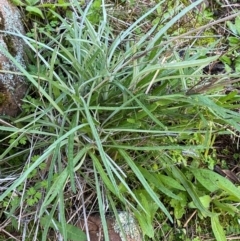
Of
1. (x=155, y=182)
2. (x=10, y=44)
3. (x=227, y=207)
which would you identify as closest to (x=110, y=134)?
(x=155, y=182)

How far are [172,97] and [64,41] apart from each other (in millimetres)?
502

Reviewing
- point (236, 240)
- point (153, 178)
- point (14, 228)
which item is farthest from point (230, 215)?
point (14, 228)

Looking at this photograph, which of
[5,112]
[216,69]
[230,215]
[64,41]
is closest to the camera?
[5,112]

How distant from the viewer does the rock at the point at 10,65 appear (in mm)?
1459

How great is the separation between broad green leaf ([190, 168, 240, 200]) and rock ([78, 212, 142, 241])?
0.30m

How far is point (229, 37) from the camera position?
6.42ft

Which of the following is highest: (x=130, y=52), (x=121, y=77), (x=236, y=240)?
(x=130, y=52)

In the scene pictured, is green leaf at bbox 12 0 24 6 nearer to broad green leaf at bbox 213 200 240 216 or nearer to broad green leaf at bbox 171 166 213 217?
broad green leaf at bbox 171 166 213 217

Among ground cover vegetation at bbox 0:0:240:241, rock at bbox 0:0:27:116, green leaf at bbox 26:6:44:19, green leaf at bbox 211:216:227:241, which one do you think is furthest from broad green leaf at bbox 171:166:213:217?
green leaf at bbox 26:6:44:19

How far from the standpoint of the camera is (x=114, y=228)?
1512 mm

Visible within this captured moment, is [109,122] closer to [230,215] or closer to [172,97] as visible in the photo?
[172,97]

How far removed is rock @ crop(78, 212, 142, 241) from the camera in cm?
147

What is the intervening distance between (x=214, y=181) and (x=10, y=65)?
846 mm

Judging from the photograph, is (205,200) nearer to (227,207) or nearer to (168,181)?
(227,207)
